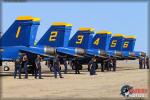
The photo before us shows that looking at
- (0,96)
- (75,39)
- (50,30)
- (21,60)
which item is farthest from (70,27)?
(0,96)

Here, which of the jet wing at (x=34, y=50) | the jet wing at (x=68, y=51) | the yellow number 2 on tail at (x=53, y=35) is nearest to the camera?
the jet wing at (x=34, y=50)

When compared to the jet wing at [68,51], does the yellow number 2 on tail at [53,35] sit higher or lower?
higher

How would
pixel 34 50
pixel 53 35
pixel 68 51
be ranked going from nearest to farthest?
pixel 34 50 → pixel 68 51 → pixel 53 35

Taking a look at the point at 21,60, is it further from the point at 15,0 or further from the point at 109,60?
the point at 109,60

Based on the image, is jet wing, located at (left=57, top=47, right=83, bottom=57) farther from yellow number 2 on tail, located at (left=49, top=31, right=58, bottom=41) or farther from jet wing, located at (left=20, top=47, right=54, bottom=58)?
jet wing, located at (left=20, top=47, right=54, bottom=58)

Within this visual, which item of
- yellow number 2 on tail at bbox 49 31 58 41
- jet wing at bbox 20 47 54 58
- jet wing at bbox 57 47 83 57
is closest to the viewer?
jet wing at bbox 20 47 54 58

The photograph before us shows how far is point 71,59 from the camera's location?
1353 inches

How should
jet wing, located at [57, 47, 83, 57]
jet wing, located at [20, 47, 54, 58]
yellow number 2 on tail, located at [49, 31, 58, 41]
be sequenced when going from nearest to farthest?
1. jet wing, located at [20, 47, 54, 58]
2. jet wing, located at [57, 47, 83, 57]
3. yellow number 2 on tail, located at [49, 31, 58, 41]

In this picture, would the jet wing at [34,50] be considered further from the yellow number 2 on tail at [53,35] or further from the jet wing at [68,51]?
the yellow number 2 on tail at [53,35]

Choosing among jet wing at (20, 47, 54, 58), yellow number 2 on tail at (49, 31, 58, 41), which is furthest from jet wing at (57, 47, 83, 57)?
jet wing at (20, 47, 54, 58)

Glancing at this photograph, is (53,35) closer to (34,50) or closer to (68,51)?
(68,51)

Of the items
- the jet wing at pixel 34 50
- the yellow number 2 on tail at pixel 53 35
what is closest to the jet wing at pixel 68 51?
the yellow number 2 on tail at pixel 53 35

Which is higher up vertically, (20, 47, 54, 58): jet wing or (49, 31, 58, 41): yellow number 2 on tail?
(49, 31, 58, 41): yellow number 2 on tail

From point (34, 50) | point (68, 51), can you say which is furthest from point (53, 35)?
point (34, 50)
